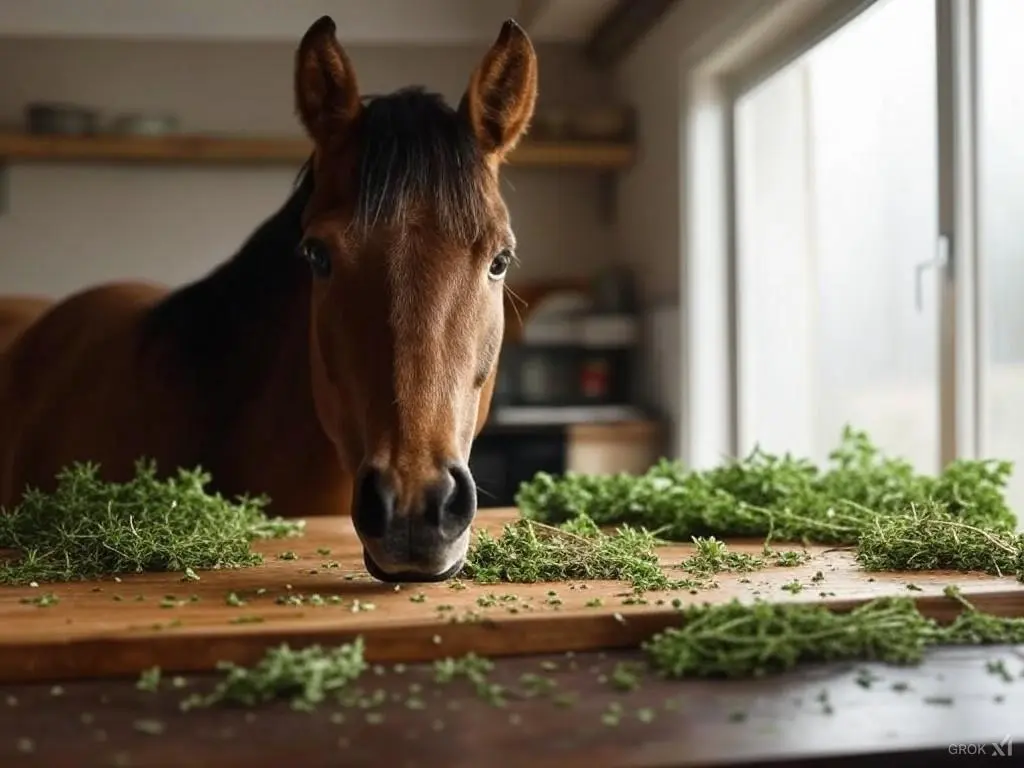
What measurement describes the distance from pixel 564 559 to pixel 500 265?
39cm

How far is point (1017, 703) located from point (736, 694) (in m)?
0.21

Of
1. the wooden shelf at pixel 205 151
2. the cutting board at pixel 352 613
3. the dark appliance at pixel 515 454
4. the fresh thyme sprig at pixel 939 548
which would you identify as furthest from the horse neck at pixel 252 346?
the wooden shelf at pixel 205 151

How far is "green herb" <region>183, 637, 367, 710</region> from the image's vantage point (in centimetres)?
88

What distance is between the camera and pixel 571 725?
32.5 inches

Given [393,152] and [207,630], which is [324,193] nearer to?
[393,152]

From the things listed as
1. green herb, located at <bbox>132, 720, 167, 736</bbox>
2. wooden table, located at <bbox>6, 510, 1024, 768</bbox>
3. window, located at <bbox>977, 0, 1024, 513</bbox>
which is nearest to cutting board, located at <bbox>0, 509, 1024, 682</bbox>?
wooden table, located at <bbox>6, 510, 1024, 768</bbox>

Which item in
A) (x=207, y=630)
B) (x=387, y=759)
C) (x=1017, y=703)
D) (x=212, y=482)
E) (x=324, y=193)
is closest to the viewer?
(x=387, y=759)

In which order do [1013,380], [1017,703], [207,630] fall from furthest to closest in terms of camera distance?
[1013,380] < [207,630] < [1017,703]

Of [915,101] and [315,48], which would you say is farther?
[915,101]

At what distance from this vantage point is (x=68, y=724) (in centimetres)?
86

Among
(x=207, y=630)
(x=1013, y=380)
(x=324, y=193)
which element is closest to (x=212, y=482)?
(x=324, y=193)

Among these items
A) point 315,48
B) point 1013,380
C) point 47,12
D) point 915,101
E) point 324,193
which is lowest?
point 1013,380

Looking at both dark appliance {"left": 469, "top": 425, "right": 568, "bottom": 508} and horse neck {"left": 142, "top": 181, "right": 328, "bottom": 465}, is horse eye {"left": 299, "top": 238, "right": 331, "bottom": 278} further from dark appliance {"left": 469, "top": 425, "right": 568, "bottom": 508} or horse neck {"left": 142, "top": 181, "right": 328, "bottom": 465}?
dark appliance {"left": 469, "top": 425, "right": 568, "bottom": 508}

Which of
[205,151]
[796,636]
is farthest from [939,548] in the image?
[205,151]
